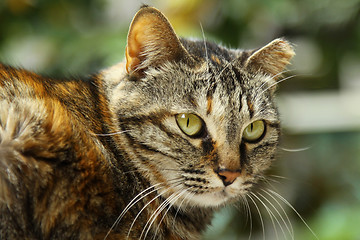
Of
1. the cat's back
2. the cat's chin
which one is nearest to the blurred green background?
the cat's chin

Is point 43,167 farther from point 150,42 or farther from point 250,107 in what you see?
point 250,107

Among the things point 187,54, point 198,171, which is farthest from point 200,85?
point 198,171

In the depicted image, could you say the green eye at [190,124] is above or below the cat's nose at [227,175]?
above

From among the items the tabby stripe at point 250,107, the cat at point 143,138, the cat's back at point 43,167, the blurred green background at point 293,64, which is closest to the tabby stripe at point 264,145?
the cat at point 143,138

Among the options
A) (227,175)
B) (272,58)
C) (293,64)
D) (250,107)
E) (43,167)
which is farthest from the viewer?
(293,64)

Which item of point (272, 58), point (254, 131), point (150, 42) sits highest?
point (150, 42)

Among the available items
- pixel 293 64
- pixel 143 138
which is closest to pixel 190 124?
pixel 143 138

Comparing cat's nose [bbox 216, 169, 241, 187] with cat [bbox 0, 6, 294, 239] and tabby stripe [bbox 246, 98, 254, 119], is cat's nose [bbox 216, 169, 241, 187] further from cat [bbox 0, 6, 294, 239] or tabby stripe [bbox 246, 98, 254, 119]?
tabby stripe [bbox 246, 98, 254, 119]

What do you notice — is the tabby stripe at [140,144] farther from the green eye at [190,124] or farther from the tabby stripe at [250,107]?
the tabby stripe at [250,107]
